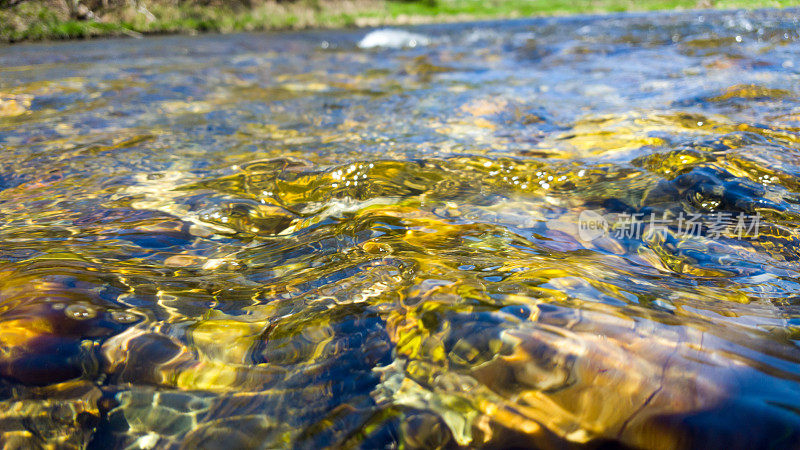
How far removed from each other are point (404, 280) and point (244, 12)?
23204 millimetres

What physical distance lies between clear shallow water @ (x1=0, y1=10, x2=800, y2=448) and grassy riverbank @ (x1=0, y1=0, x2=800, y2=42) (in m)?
12.7

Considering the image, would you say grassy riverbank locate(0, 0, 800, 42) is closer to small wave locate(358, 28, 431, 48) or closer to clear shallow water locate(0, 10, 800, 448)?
small wave locate(358, 28, 431, 48)

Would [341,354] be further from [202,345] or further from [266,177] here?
[266,177]

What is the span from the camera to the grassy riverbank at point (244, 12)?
13609 mm

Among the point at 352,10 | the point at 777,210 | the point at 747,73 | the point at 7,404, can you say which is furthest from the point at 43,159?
the point at 352,10

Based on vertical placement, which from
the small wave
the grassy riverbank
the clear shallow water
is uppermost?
the grassy riverbank

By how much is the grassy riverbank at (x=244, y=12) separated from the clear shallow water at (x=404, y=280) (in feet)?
41.6

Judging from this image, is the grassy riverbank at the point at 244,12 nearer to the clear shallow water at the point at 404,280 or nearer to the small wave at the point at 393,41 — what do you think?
the small wave at the point at 393,41

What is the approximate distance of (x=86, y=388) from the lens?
4.05 feet

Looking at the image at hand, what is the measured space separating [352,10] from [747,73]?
24.4m

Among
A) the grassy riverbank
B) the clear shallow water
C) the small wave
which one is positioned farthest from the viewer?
the grassy riverbank

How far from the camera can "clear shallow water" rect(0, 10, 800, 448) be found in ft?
3.69

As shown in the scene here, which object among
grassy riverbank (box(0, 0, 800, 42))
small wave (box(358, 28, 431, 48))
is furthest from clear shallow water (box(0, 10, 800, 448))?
grassy riverbank (box(0, 0, 800, 42))

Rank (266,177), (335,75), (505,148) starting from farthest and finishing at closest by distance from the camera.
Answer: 1. (335,75)
2. (505,148)
3. (266,177)
